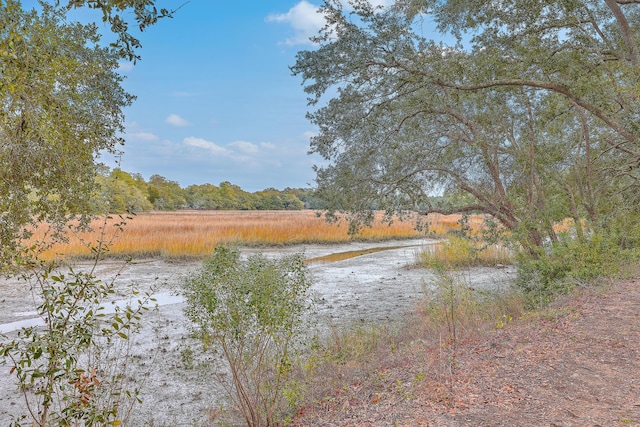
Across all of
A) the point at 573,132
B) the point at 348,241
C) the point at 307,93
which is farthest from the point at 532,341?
the point at 348,241

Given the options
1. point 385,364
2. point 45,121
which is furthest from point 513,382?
point 45,121

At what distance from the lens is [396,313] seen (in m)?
7.87

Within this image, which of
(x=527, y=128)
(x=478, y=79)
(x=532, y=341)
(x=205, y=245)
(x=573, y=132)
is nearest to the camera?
(x=532, y=341)

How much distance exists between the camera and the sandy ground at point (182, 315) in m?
4.24

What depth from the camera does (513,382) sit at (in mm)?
3373

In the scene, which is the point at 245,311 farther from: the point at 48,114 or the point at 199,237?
the point at 199,237

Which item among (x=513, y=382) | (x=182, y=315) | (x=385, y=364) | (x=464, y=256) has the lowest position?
(x=182, y=315)

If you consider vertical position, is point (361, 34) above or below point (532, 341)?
above

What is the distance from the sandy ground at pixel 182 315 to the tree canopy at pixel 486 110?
215 centimetres

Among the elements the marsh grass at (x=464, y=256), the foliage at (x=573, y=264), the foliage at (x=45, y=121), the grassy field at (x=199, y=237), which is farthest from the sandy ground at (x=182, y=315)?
the foliage at (x=573, y=264)

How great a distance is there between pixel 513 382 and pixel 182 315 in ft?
20.4

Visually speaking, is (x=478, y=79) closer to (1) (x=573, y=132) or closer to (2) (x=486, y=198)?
(2) (x=486, y=198)

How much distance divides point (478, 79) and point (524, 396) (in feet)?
12.3

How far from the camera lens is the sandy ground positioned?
167 inches
